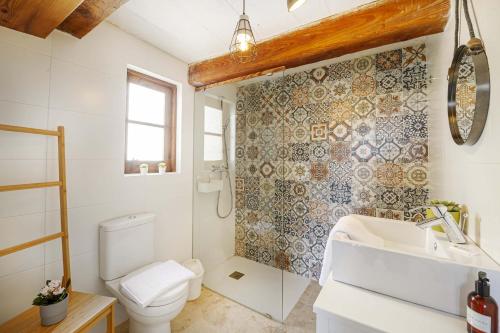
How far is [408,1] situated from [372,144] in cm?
110

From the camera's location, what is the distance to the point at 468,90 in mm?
1062

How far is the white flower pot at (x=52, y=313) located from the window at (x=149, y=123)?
3.44 ft

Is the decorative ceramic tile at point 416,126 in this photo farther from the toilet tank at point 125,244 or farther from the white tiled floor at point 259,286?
the toilet tank at point 125,244

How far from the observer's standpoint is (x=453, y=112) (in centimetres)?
122

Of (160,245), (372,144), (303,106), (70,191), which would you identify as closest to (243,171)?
(303,106)

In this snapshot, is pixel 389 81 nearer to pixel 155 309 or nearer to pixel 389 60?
pixel 389 60

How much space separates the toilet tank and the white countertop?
1449mm

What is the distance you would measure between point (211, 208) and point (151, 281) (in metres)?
1.22

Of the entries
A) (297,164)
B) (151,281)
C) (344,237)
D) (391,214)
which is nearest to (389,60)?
(297,164)

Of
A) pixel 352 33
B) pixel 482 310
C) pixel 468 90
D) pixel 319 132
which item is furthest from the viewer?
pixel 319 132

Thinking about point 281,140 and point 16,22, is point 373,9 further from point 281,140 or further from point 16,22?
point 16,22

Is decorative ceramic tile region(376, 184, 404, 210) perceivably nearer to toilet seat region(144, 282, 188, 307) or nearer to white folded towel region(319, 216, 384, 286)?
white folded towel region(319, 216, 384, 286)

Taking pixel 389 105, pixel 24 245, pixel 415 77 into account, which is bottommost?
pixel 24 245

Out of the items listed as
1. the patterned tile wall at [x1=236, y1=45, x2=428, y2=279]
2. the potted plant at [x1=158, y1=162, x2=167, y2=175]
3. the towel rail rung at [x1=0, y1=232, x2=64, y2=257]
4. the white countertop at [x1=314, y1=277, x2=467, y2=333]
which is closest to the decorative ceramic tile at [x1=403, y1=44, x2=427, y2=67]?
the patterned tile wall at [x1=236, y1=45, x2=428, y2=279]
